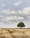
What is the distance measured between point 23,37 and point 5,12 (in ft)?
23.8

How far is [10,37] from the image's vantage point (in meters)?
3.77

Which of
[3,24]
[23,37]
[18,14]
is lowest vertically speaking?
[23,37]

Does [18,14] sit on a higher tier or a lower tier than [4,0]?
lower

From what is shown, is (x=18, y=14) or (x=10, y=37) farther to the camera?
(x=18, y=14)

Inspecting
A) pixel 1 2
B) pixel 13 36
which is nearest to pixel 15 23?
pixel 1 2

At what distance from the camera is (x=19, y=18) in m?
11.0

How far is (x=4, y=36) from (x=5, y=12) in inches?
285

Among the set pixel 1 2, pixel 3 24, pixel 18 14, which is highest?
pixel 1 2

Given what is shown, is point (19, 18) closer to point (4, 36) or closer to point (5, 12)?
point (5, 12)

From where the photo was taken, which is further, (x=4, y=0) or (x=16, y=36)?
(x=4, y=0)

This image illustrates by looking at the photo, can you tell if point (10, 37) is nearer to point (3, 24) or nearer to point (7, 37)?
point (7, 37)

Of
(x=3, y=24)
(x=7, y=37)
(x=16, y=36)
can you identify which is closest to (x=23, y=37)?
(x=16, y=36)

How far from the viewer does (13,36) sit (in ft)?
12.8

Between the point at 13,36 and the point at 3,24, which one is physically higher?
the point at 3,24
